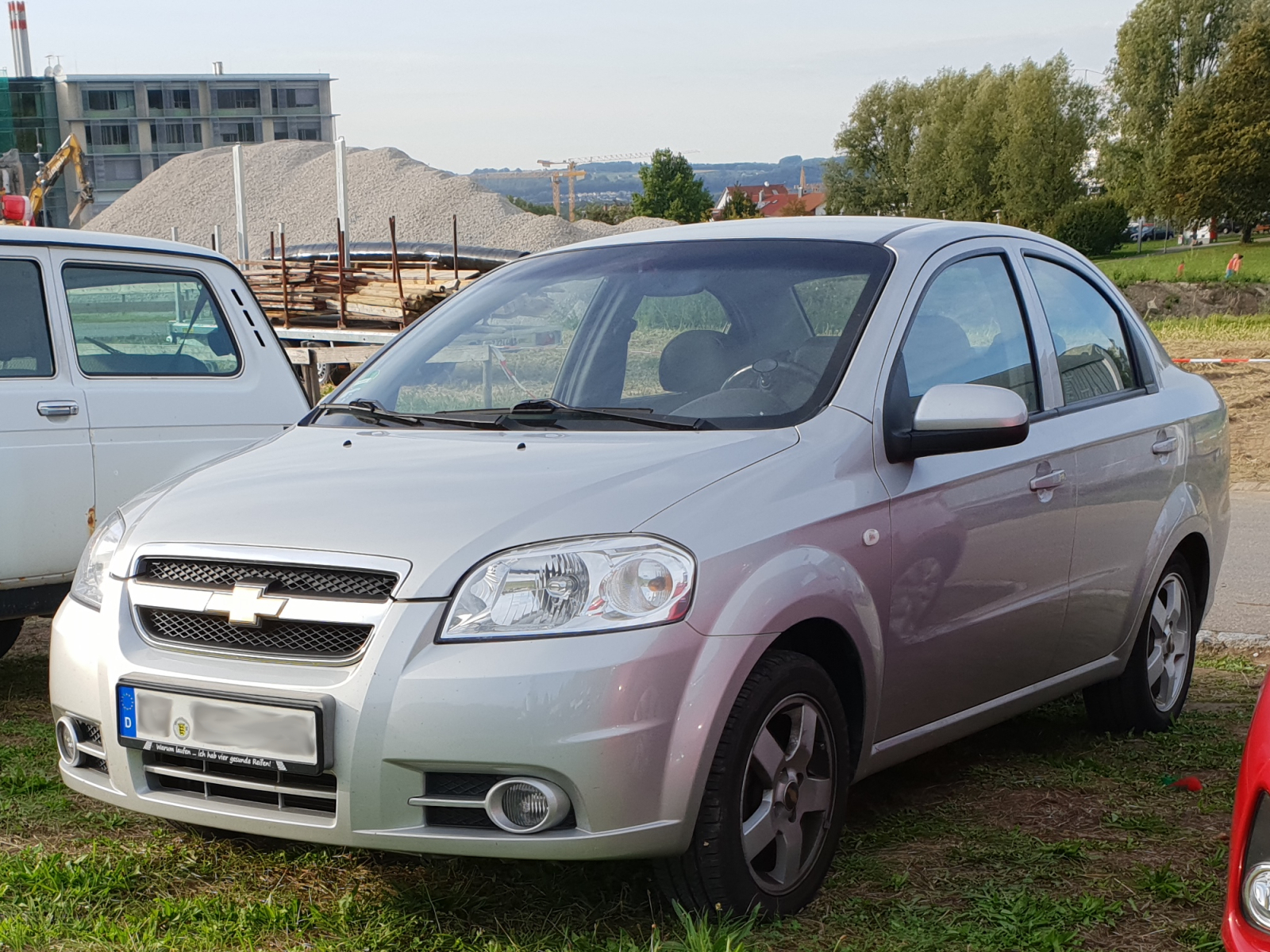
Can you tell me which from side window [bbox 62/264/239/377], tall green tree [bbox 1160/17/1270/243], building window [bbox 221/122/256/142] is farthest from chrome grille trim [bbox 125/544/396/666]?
building window [bbox 221/122/256/142]

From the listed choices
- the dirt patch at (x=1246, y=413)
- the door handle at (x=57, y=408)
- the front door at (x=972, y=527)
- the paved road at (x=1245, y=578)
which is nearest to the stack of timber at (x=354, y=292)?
the dirt patch at (x=1246, y=413)

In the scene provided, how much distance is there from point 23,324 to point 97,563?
2.29 meters

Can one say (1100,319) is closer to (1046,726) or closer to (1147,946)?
(1046,726)

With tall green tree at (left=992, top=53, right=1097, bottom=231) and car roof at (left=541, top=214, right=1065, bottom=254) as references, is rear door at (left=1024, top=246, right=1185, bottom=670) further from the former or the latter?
tall green tree at (left=992, top=53, right=1097, bottom=231)

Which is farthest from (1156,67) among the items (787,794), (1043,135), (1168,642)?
(787,794)

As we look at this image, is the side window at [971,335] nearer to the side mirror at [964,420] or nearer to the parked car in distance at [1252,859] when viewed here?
the side mirror at [964,420]

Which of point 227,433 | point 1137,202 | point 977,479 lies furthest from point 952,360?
point 1137,202

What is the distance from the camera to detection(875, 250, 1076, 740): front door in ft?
12.3

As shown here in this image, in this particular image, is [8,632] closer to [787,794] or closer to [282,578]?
[282,578]

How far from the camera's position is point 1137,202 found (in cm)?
7200

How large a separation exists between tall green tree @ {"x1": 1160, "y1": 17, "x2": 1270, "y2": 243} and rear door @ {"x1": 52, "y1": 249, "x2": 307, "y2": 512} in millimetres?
68074

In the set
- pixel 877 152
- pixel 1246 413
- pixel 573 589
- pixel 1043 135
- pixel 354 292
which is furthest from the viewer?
pixel 877 152

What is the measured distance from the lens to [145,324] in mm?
5945

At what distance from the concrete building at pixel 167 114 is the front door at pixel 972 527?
11806 centimetres
